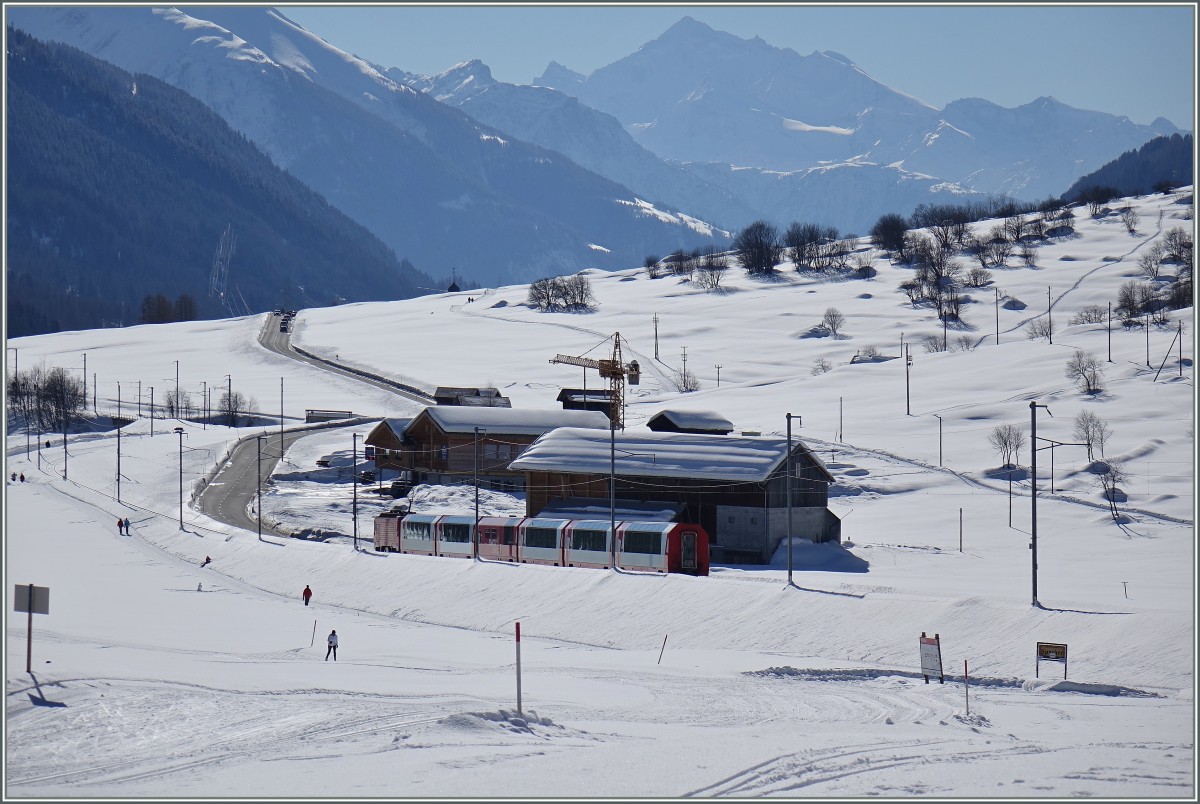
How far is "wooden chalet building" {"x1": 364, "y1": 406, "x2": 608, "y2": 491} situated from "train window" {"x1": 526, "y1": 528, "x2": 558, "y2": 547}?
28464mm

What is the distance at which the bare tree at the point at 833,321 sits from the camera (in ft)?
511

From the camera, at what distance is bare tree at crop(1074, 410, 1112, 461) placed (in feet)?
273

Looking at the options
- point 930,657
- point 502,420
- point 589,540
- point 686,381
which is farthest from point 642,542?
point 686,381

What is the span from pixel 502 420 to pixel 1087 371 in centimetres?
5196

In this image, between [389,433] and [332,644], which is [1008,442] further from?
[332,644]

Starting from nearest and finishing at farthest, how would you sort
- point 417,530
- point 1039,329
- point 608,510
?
point 417,530 → point 608,510 → point 1039,329

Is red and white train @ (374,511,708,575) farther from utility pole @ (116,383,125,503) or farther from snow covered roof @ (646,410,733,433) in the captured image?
utility pole @ (116,383,125,503)

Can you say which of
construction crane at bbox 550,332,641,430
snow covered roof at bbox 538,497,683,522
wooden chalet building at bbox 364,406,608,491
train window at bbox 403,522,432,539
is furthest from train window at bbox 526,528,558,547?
construction crane at bbox 550,332,641,430

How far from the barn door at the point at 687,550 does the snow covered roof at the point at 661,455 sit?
7.89 m

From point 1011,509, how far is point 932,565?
16.0 m

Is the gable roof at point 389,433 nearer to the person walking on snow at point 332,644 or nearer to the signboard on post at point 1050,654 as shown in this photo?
the person walking on snow at point 332,644

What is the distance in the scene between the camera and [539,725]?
2614 centimetres

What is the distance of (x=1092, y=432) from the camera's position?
85.9m

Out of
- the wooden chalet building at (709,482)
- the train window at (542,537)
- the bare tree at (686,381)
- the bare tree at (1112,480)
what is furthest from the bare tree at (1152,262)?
the train window at (542,537)
